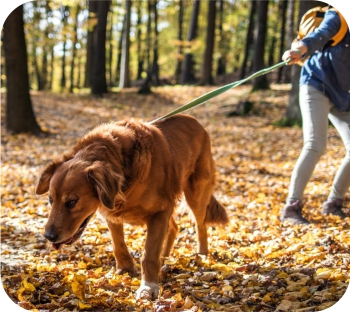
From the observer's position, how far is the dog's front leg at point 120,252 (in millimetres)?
4039

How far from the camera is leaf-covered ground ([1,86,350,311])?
337 centimetres

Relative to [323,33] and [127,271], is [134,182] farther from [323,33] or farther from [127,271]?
[323,33]

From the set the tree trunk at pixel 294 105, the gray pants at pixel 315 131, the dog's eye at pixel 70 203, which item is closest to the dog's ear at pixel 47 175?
the dog's eye at pixel 70 203

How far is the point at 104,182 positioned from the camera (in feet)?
10.1

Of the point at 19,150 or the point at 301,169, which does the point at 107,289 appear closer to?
the point at 301,169

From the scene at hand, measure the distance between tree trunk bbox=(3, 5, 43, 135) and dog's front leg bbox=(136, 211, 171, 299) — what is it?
8.76 metres

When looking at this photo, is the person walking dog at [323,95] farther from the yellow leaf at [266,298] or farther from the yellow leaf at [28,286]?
the yellow leaf at [28,286]

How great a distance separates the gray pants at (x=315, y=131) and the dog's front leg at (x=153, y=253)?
2.23 meters

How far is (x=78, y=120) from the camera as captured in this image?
14.6 m

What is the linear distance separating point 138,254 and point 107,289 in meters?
1.04

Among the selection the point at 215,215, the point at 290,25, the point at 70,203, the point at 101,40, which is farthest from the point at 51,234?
the point at 101,40

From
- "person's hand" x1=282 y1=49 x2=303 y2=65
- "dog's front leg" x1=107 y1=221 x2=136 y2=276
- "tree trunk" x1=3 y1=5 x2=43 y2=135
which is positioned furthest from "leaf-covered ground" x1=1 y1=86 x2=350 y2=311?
"tree trunk" x1=3 y1=5 x2=43 y2=135

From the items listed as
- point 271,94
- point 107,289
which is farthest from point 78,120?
point 107,289

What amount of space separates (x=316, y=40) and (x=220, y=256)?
253 centimetres
